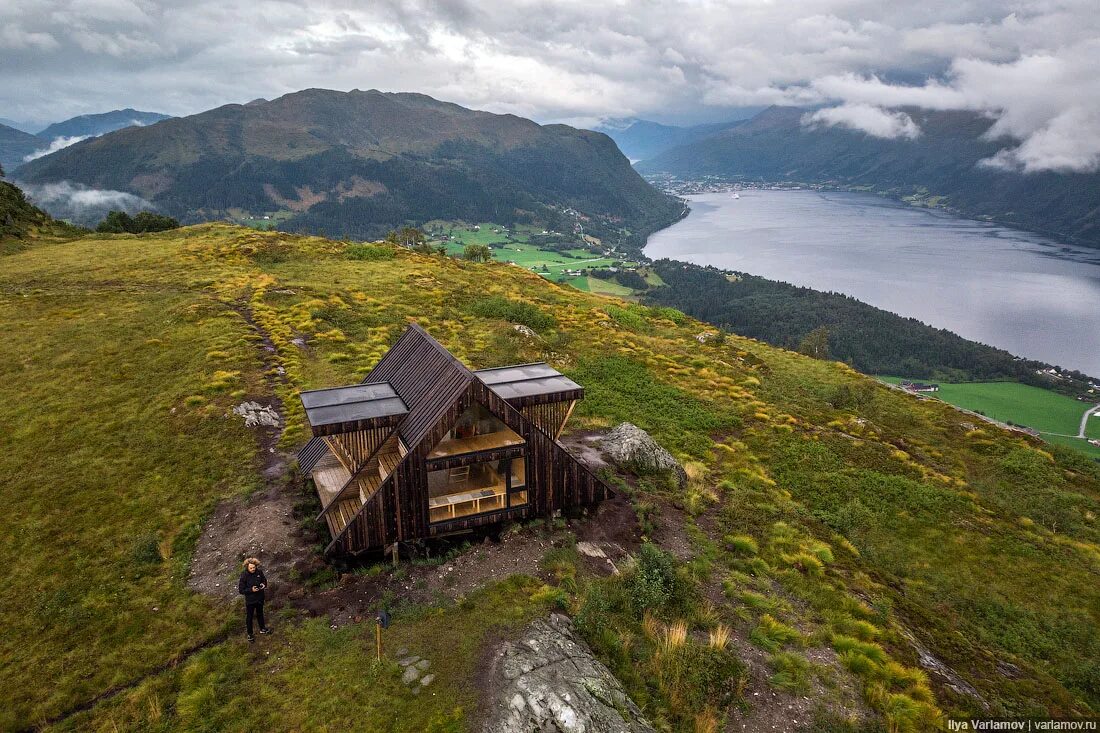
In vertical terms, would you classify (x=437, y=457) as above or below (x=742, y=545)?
above

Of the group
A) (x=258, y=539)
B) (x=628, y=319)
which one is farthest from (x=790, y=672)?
(x=628, y=319)

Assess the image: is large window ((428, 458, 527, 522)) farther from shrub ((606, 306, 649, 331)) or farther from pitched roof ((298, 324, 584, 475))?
shrub ((606, 306, 649, 331))

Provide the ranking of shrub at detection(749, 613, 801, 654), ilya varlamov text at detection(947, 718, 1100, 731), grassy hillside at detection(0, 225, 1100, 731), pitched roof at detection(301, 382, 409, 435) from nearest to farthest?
grassy hillside at detection(0, 225, 1100, 731)
ilya varlamov text at detection(947, 718, 1100, 731)
shrub at detection(749, 613, 801, 654)
pitched roof at detection(301, 382, 409, 435)

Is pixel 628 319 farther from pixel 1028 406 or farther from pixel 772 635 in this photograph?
pixel 1028 406

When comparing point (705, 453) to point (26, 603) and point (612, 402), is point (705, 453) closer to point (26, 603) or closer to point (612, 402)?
point (612, 402)

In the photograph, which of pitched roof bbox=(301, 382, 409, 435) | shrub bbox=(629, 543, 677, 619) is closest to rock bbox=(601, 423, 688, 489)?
shrub bbox=(629, 543, 677, 619)

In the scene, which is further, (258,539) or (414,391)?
(414,391)

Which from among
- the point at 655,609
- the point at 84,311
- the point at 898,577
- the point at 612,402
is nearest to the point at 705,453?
the point at 612,402
